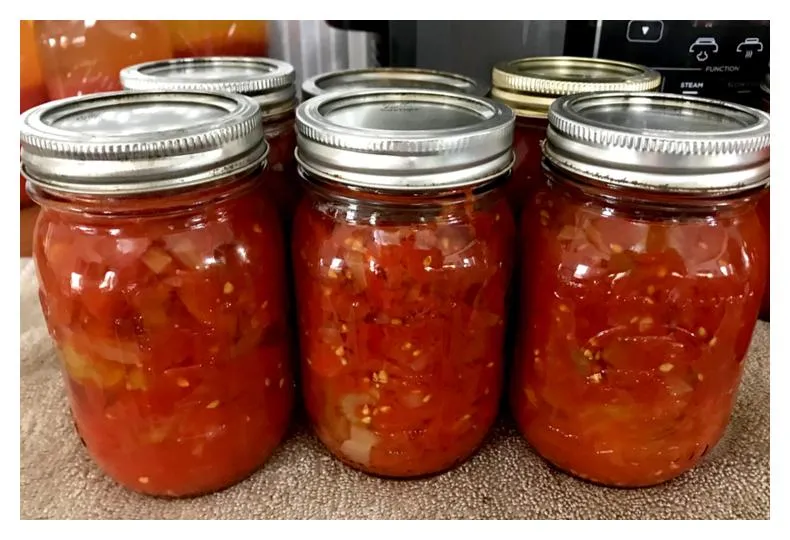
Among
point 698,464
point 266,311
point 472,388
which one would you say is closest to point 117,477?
point 266,311

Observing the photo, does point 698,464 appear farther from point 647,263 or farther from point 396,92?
point 396,92

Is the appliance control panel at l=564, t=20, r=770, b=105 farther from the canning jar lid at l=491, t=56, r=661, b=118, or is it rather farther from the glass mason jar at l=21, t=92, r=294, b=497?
the glass mason jar at l=21, t=92, r=294, b=497

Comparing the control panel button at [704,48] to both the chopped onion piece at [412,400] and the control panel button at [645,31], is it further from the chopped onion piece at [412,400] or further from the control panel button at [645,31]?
the chopped onion piece at [412,400]

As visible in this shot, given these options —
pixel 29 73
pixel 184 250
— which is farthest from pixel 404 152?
pixel 29 73

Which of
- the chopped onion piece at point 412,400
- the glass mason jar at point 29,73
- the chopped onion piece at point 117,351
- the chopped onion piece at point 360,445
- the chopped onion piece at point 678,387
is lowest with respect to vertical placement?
the chopped onion piece at point 360,445

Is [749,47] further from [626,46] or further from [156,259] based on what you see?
[156,259]

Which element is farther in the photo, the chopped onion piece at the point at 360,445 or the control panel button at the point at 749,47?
the control panel button at the point at 749,47

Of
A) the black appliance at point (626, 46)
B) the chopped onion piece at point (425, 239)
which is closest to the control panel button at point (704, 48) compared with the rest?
the black appliance at point (626, 46)
